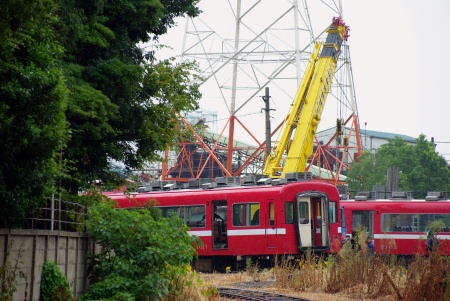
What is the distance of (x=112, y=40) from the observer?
2022cm

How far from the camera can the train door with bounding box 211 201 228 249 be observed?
29.0 metres

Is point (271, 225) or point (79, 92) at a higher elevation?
point (79, 92)

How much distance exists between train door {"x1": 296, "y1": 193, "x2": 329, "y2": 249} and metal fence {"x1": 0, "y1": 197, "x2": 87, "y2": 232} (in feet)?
37.1

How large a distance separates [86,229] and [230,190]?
1196cm

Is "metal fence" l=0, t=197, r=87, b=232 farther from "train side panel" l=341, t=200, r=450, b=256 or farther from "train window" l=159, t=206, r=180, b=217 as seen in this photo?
"train side panel" l=341, t=200, r=450, b=256

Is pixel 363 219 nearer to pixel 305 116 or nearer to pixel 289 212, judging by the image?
pixel 305 116

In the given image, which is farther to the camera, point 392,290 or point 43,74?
point 392,290

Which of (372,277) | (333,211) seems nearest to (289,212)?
(333,211)

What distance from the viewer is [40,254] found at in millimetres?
14734

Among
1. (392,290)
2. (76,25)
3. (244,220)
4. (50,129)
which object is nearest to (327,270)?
(392,290)

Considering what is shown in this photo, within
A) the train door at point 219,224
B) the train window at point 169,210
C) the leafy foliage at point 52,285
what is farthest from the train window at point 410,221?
the leafy foliage at point 52,285

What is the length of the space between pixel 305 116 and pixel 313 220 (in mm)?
5277

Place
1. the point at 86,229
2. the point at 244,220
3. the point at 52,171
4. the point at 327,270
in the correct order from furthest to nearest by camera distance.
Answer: the point at 244,220 → the point at 327,270 → the point at 86,229 → the point at 52,171

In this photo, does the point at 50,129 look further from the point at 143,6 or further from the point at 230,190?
the point at 230,190
